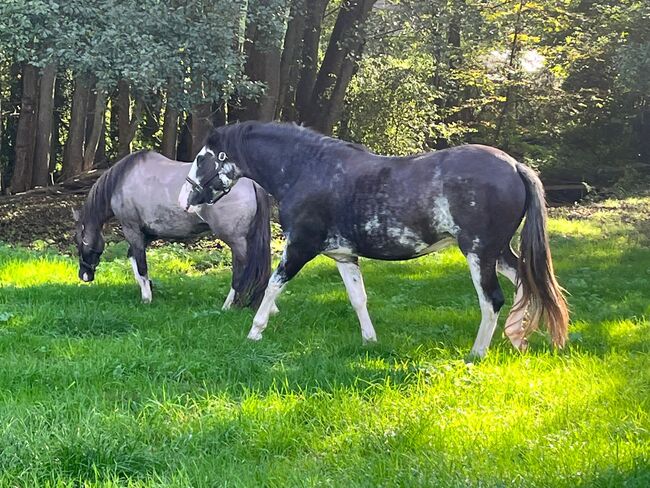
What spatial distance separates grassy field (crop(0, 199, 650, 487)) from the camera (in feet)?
11.3

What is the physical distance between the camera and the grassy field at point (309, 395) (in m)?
3.45

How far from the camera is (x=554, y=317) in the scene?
17.8 feet

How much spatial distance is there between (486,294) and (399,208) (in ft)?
3.07

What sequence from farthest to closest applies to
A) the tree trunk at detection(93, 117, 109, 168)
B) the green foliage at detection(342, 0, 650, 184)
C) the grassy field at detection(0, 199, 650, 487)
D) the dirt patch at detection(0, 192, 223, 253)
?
the tree trunk at detection(93, 117, 109, 168), the green foliage at detection(342, 0, 650, 184), the dirt patch at detection(0, 192, 223, 253), the grassy field at detection(0, 199, 650, 487)

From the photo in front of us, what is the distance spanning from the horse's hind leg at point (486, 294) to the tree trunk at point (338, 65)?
10745 mm

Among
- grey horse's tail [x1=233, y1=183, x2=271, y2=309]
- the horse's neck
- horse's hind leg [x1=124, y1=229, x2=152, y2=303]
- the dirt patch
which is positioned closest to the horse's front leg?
the horse's neck

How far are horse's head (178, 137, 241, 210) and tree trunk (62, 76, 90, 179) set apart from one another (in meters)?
10.9

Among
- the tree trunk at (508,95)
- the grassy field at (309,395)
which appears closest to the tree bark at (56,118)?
the grassy field at (309,395)

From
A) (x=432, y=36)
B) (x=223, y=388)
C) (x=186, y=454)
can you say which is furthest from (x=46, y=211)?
(x=186, y=454)

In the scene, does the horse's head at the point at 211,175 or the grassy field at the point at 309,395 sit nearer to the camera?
the grassy field at the point at 309,395

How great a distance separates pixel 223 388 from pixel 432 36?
42.0 feet

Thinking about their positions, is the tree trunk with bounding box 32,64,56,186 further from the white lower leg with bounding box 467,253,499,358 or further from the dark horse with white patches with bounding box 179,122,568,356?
the white lower leg with bounding box 467,253,499,358

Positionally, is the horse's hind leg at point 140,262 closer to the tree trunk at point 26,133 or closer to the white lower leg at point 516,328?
the white lower leg at point 516,328

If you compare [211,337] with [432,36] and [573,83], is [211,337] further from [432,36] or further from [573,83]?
[573,83]
